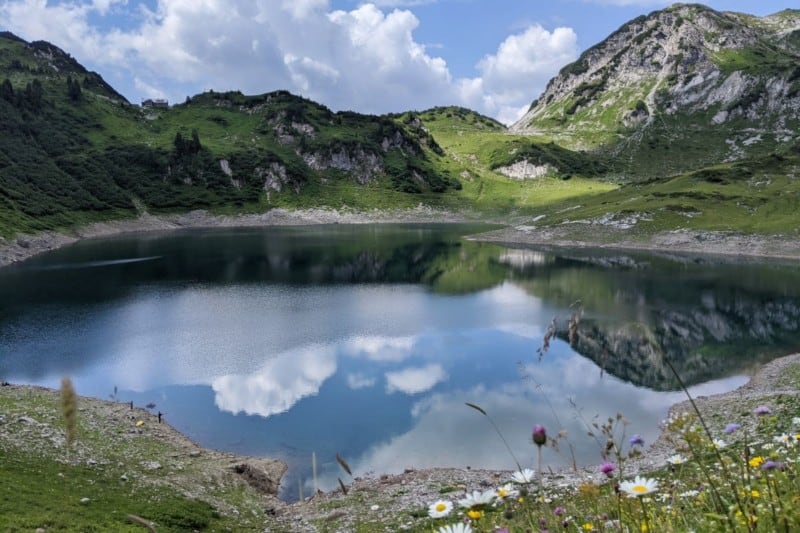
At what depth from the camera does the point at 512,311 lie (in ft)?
208

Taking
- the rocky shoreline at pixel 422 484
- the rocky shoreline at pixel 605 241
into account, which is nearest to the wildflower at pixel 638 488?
the rocky shoreline at pixel 422 484

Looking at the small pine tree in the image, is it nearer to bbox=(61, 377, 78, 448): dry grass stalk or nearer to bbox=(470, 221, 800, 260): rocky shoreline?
bbox=(470, 221, 800, 260): rocky shoreline

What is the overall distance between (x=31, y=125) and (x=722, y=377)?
230772mm

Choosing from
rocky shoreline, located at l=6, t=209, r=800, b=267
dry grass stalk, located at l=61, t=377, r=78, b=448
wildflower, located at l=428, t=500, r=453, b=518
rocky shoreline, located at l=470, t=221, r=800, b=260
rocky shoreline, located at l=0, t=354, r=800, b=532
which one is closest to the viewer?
dry grass stalk, located at l=61, t=377, r=78, b=448

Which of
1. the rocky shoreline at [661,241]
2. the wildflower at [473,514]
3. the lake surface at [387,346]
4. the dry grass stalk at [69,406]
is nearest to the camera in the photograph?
the dry grass stalk at [69,406]

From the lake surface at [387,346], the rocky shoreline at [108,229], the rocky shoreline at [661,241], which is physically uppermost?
the rocky shoreline at [108,229]

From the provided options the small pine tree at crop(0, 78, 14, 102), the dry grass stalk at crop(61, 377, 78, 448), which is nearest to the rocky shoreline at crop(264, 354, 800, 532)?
the dry grass stalk at crop(61, 377, 78, 448)

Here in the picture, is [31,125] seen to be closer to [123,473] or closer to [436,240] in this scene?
[436,240]

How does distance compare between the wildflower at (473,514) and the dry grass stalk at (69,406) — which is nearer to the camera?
the dry grass stalk at (69,406)

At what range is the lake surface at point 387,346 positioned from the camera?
102 ft

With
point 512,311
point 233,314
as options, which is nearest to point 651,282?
point 512,311

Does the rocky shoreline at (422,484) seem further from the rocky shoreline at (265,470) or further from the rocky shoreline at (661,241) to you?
the rocky shoreline at (661,241)

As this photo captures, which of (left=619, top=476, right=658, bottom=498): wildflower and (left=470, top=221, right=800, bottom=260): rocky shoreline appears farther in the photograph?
(left=470, top=221, right=800, bottom=260): rocky shoreline

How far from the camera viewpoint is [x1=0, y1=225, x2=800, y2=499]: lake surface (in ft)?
102
